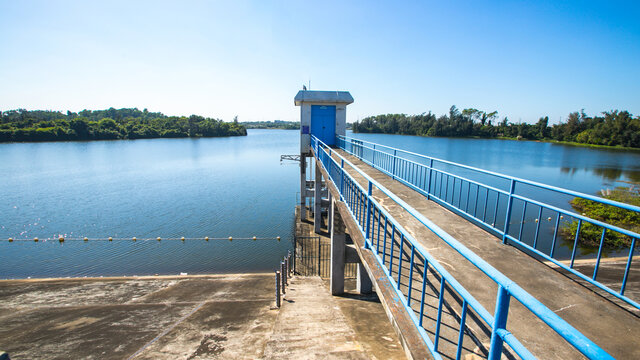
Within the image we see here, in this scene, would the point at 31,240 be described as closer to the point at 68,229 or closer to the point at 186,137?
the point at 68,229

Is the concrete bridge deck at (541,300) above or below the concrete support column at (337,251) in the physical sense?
above

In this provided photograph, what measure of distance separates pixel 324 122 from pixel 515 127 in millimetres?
121076

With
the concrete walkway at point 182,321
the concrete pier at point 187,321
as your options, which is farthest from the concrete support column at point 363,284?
the concrete walkway at point 182,321

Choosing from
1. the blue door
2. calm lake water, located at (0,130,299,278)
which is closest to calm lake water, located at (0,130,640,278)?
calm lake water, located at (0,130,299,278)

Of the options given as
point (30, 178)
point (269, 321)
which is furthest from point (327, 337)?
point (30, 178)

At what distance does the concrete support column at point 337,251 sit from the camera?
26.5 feet

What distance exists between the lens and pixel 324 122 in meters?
17.8

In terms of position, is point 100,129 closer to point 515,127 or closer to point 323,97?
point 323,97

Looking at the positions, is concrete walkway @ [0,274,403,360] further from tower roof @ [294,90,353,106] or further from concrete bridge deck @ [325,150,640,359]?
tower roof @ [294,90,353,106]

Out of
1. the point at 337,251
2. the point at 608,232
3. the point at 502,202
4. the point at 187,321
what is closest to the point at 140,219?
the point at 187,321

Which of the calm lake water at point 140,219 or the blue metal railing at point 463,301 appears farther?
the calm lake water at point 140,219

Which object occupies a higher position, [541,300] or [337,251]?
[541,300]

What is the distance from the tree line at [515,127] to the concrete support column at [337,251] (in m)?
95.5

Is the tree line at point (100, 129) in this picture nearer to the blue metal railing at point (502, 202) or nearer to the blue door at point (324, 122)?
the blue door at point (324, 122)
